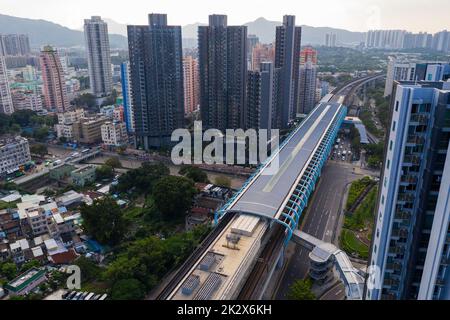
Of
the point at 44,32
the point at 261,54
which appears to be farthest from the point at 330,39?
the point at 44,32

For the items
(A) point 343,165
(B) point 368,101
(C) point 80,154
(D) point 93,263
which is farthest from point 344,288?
(B) point 368,101

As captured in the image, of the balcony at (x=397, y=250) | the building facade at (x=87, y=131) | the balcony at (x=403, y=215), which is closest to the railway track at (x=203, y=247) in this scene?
the balcony at (x=397, y=250)

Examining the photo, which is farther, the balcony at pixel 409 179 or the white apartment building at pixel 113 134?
the white apartment building at pixel 113 134

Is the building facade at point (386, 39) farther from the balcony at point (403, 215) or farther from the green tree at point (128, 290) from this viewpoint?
the green tree at point (128, 290)

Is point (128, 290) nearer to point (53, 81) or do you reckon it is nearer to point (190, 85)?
point (190, 85)

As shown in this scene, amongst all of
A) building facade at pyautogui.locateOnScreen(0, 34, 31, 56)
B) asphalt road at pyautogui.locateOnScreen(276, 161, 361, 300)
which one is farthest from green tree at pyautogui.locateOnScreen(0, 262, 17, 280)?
building facade at pyautogui.locateOnScreen(0, 34, 31, 56)

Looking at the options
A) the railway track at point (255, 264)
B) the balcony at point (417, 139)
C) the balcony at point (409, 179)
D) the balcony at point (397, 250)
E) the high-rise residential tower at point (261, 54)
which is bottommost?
the railway track at point (255, 264)
